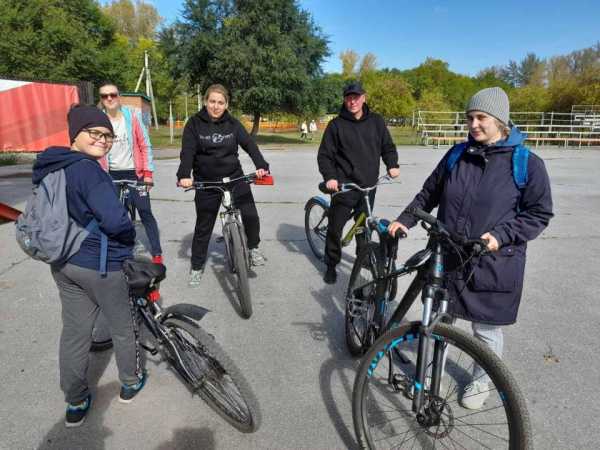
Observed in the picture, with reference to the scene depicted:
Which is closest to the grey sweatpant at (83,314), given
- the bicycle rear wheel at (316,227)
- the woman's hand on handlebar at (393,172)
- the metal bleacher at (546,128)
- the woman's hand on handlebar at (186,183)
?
the woman's hand on handlebar at (186,183)

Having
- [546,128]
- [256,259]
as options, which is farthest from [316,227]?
[546,128]

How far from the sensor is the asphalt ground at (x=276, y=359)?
2.43 metres

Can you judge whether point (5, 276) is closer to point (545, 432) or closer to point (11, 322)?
point (11, 322)

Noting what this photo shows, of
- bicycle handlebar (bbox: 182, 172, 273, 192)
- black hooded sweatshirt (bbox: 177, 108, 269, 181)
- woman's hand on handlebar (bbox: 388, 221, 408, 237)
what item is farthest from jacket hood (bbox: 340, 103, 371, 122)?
woman's hand on handlebar (bbox: 388, 221, 408, 237)

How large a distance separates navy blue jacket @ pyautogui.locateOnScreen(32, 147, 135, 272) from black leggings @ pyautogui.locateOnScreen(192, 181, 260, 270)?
206 centimetres

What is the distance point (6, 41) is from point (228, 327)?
38.2 m

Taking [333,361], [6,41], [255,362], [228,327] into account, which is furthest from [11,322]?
[6,41]

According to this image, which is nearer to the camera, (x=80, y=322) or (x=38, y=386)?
(x=80, y=322)

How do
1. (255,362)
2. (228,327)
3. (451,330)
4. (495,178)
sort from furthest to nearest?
1. (228,327)
2. (255,362)
3. (495,178)
4. (451,330)

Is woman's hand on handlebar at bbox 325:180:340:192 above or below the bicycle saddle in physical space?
above

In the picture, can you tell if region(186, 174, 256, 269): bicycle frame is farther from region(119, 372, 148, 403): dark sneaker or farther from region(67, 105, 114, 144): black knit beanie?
region(67, 105, 114, 144): black knit beanie

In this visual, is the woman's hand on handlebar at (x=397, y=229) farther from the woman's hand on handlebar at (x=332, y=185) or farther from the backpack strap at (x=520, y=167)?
the woman's hand on handlebar at (x=332, y=185)

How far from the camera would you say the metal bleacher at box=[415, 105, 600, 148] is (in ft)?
89.9

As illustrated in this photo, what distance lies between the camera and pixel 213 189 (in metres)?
4.30
